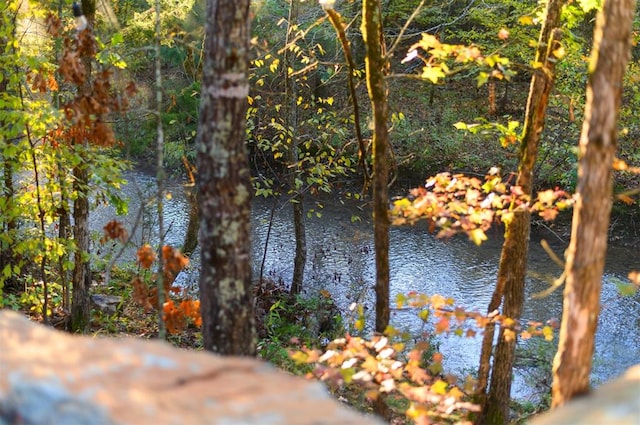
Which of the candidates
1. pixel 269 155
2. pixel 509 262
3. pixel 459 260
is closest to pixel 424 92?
pixel 269 155

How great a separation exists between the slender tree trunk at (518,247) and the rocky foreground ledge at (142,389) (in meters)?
3.94

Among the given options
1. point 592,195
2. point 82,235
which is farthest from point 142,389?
point 82,235

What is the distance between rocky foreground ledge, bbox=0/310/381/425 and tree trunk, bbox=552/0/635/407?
1.78 metres

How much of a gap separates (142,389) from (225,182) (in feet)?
5.46

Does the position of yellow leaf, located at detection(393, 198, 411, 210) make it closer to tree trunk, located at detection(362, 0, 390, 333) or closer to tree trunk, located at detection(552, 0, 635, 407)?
tree trunk, located at detection(362, 0, 390, 333)

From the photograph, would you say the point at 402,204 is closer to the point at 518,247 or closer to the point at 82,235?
the point at 518,247

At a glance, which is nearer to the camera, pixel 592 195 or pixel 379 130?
pixel 592 195

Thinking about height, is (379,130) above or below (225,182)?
above

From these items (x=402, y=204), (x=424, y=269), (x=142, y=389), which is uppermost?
(x=402, y=204)

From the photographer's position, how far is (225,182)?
3.62 metres

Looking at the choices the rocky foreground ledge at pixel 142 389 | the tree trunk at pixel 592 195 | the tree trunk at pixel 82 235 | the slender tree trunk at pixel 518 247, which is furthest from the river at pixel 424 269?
the rocky foreground ledge at pixel 142 389

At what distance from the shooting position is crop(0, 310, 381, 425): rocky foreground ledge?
6.77ft

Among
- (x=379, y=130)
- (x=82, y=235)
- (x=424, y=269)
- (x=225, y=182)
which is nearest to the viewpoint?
(x=225, y=182)

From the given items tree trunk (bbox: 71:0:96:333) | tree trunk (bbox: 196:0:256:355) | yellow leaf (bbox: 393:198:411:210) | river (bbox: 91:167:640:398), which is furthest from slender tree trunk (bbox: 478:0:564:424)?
tree trunk (bbox: 71:0:96:333)
